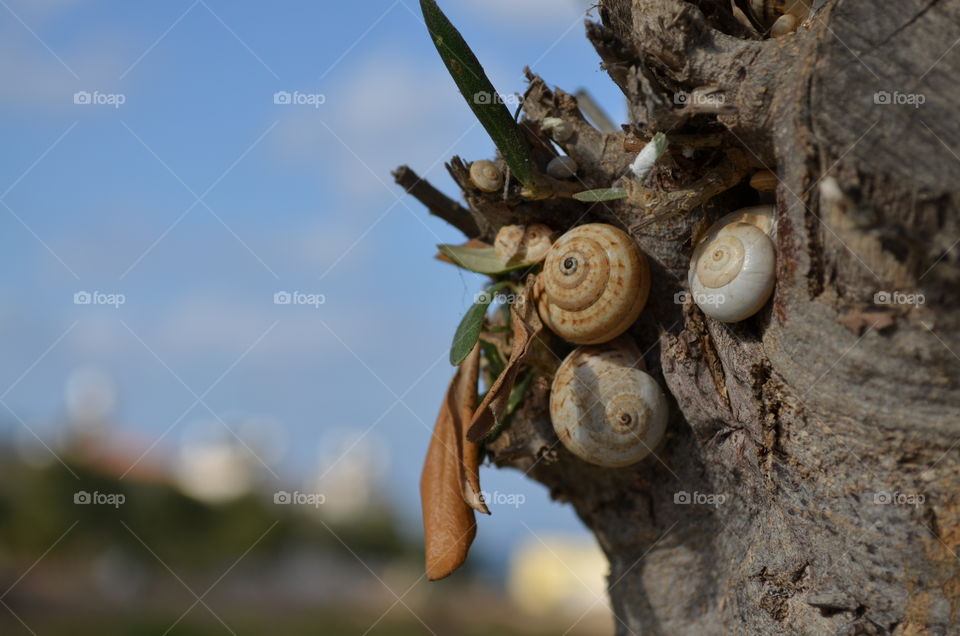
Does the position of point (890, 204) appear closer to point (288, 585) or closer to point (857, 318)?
point (857, 318)

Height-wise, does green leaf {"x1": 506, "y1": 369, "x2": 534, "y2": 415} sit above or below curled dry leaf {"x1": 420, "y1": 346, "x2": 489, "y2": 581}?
above

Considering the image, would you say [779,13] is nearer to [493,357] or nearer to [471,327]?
[471,327]

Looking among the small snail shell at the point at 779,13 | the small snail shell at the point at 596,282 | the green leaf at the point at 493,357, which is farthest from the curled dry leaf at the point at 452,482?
the small snail shell at the point at 779,13

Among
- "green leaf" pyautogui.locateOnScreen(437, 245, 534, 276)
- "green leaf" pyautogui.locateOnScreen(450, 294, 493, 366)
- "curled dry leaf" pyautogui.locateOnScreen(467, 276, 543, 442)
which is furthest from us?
"green leaf" pyautogui.locateOnScreen(437, 245, 534, 276)

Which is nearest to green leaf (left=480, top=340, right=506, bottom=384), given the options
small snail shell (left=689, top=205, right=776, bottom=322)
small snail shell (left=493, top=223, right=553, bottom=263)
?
small snail shell (left=493, top=223, right=553, bottom=263)

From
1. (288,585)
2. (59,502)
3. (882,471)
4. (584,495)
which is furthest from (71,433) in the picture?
(882,471)

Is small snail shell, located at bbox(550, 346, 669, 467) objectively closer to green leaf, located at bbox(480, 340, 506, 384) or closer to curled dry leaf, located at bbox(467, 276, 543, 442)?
curled dry leaf, located at bbox(467, 276, 543, 442)
